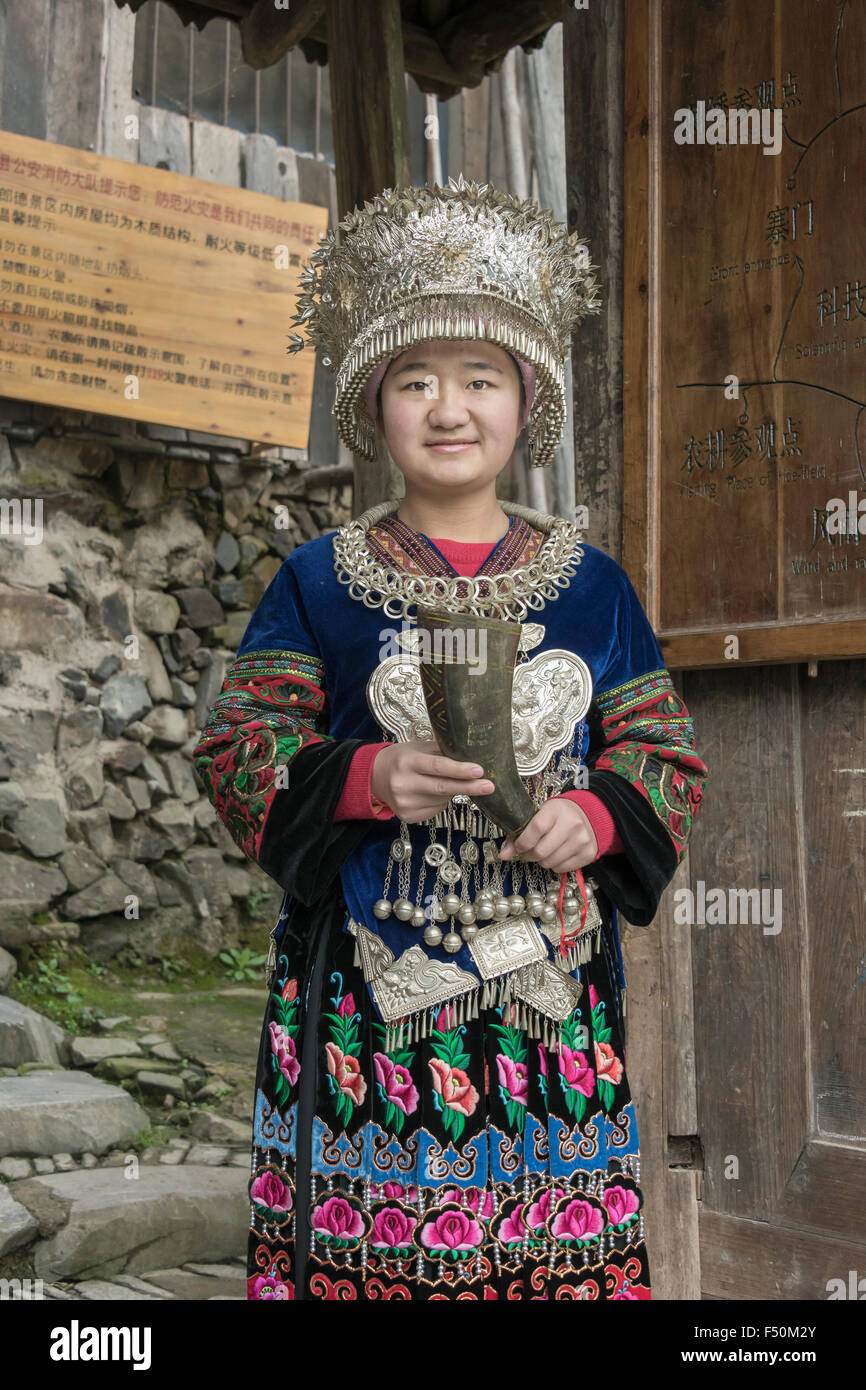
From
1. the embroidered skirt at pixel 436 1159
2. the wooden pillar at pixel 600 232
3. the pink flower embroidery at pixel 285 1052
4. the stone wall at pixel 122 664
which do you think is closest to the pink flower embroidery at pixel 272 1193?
the embroidered skirt at pixel 436 1159

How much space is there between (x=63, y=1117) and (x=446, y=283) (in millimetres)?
2780

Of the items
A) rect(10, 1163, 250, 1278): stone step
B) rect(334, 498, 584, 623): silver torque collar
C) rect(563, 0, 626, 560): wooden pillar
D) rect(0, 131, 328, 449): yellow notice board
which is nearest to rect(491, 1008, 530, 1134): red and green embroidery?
rect(334, 498, 584, 623): silver torque collar

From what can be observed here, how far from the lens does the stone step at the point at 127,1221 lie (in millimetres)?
3172

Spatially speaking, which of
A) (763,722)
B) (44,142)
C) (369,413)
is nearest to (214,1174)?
(763,722)

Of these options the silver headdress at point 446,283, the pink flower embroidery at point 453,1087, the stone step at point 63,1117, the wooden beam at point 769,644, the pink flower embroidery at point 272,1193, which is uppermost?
the silver headdress at point 446,283

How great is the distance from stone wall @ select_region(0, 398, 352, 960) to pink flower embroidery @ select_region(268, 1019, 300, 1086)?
143 inches

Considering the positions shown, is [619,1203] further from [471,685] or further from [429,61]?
[429,61]

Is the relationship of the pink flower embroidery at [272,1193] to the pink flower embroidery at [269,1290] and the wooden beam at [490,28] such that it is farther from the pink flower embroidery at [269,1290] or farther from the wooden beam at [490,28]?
the wooden beam at [490,28]

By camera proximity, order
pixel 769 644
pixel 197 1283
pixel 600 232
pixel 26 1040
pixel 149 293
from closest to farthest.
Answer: pixel 769 644 → pixel 600 232 → pixel 197 1283 → pixel 26 1040 → pixel 149 293

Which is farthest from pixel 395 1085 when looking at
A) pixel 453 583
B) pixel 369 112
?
pixel 369 112

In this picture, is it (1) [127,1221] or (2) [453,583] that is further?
(1) [127,1221]

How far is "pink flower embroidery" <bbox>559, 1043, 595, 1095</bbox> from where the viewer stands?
1.84 m

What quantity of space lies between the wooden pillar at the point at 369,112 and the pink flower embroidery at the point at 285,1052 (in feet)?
5.93

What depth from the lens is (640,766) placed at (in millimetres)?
1905
